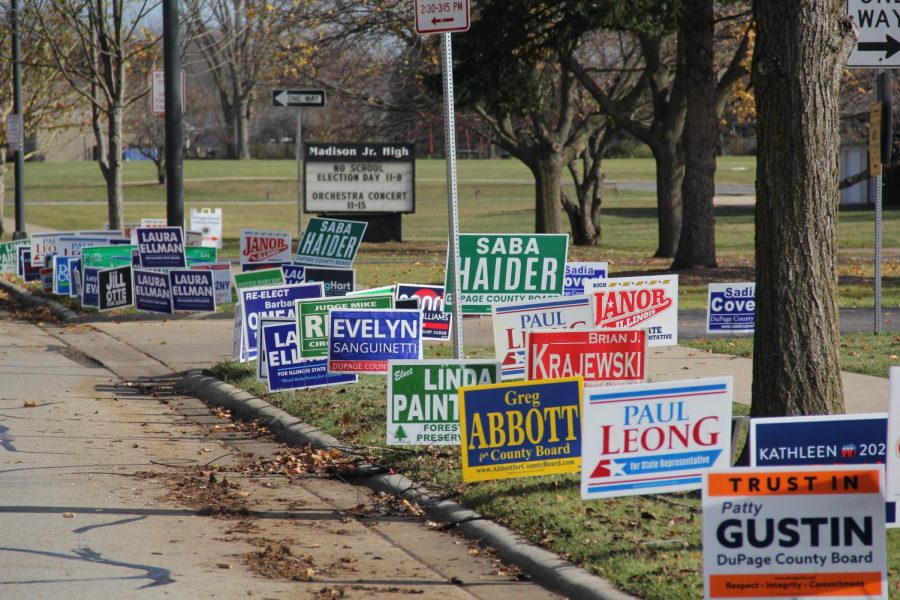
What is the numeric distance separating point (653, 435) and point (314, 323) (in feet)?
14.7

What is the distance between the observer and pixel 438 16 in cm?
834

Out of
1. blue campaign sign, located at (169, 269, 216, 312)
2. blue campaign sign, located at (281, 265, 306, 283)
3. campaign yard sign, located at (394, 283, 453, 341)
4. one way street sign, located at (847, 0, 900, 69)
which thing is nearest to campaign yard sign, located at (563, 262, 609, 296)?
campaign yard sign, located at (394, 283, 453, 341)

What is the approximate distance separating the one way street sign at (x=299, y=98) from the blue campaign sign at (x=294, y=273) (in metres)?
3.88

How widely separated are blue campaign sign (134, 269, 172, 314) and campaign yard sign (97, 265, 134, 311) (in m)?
0.11

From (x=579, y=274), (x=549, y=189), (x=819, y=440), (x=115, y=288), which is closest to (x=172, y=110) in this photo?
(x=115, y=288)

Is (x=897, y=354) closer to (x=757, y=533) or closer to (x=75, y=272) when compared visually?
(x=757, y=533)

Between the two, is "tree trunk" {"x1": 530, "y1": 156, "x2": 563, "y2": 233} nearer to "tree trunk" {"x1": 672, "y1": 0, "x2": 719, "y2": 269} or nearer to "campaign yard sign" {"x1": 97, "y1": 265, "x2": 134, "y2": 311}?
"tree trunk" {"x1": 672, "y1": 0, "x2": 719, "y2": 269}

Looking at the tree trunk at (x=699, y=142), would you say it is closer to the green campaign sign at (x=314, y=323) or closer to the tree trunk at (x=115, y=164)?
the tree trunk at (x=115, y=164)

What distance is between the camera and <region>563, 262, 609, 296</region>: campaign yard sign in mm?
11656

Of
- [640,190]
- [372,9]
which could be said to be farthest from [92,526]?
[640,190]

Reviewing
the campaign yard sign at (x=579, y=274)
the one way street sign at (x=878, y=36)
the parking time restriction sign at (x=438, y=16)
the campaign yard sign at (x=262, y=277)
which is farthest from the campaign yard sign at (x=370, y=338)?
the one way street sign at (x=878, y=36)

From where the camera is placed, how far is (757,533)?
470cm

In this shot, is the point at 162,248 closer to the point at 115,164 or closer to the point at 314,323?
the point at 115,164

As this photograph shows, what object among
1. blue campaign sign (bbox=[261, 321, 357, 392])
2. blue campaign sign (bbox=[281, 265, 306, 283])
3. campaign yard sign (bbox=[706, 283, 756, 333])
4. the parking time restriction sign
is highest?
the parking time restriction sign
